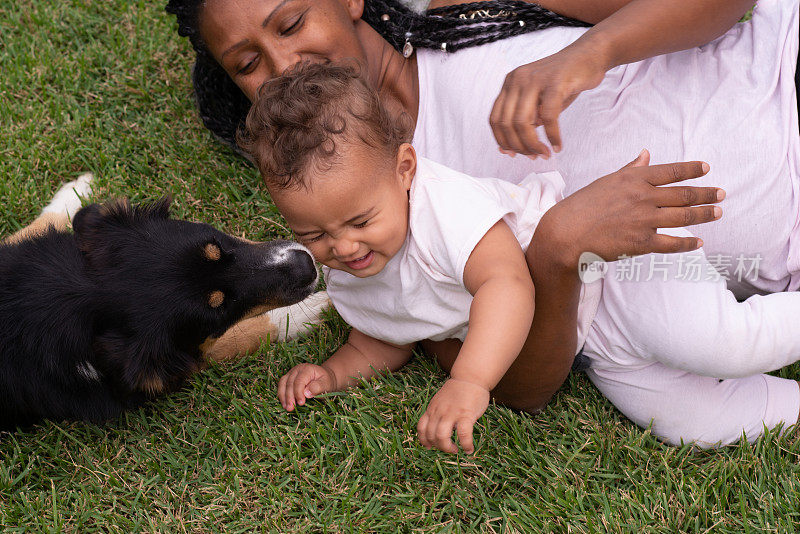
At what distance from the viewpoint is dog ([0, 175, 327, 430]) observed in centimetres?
245

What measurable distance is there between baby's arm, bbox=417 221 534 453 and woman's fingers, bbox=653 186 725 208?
427mm

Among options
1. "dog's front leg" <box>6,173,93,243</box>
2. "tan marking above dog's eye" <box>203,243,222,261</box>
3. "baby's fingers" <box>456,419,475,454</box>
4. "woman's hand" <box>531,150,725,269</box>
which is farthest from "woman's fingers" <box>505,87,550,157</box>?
"dog's front leg" <box>6,173,93,243</box>

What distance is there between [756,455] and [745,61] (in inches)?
52.1

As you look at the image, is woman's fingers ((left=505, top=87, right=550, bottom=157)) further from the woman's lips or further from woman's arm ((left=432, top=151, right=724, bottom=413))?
the woman's lips

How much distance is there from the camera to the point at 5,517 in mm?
2521

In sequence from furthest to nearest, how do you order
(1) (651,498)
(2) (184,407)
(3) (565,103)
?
(2) (184,407)
(1) (651,498)
(3) (565,103)

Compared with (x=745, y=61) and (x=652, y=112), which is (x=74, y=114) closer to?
(x=652, y=112)

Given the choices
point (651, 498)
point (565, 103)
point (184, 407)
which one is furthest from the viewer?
point (184, 407)

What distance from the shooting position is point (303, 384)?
2748 millimetres

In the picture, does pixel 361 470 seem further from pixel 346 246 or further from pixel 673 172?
pixel 673 172

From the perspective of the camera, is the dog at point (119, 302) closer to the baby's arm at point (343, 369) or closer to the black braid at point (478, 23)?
the baby's arm at point (343, 369)

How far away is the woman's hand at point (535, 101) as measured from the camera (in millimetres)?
2080

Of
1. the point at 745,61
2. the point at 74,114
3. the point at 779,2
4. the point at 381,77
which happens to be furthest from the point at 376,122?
the point at 74,114

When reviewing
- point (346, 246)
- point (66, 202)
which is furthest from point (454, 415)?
point (66, 202)
